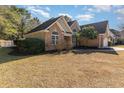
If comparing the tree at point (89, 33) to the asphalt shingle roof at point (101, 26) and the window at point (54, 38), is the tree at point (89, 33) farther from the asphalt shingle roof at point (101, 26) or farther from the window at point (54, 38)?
the window at point (54, 38)

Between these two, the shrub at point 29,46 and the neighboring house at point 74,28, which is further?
the neighboring house at point 74,28

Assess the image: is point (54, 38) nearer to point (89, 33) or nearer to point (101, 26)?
point (89, 33)

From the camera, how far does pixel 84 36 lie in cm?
2133

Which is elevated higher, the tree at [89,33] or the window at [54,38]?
the tree at [89,33]

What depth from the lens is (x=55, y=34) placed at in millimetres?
18250

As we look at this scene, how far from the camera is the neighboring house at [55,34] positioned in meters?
17.3

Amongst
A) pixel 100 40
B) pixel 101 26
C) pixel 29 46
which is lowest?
pixel 29 46

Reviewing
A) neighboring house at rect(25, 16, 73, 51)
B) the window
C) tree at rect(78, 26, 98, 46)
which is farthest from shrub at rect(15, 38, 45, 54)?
tree at rect(78, 26, 98, 46)

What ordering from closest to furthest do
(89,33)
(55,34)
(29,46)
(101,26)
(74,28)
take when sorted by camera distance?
(29,46)
(55,34)
(89,33)
(74,28)
(101,26)

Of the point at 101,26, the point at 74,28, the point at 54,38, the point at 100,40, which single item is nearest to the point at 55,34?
the point at 54,38

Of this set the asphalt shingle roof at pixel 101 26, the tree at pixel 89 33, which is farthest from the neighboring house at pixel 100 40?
the tree at pixel 89 33

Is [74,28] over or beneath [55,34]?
over

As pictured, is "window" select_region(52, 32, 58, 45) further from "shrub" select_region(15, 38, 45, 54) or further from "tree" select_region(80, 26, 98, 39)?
"tree" select_region(80, 26, 98, 39)

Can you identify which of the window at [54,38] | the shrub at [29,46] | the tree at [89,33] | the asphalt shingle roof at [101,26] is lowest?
the shrub at [29,46]
